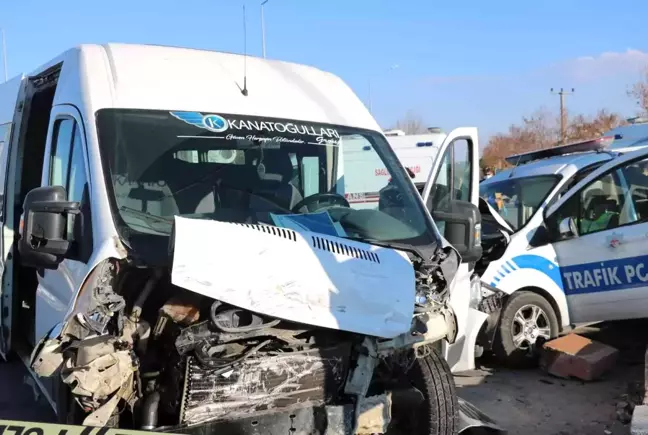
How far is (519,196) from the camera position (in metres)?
7.72

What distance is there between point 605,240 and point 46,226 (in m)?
5.06

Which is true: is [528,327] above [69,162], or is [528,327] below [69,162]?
below

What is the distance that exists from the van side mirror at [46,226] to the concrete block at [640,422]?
120 inches

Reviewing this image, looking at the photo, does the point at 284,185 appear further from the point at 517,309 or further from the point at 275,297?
the point at 517,309

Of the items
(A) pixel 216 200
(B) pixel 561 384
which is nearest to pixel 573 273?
(B) pixel 561 384

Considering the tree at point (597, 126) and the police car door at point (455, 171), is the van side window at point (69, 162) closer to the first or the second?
the police car door at point (455, 171)

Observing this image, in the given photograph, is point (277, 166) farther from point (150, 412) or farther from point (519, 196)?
point (519, 196)

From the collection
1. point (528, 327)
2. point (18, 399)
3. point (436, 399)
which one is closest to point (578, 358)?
point (528, 327)

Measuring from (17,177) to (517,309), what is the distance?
4552mm

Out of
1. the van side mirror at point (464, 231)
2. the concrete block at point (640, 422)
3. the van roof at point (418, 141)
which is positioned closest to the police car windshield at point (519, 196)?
the van side mirror at point (464, 231)

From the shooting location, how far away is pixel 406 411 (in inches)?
153

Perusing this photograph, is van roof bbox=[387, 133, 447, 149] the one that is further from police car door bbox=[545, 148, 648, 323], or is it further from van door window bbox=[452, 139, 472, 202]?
van door window bbox=[452, 139, 472, 202]

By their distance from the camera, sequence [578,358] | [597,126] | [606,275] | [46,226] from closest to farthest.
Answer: [46,226], [578,358], [606,275], [597,126]

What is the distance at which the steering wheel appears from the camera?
4234 mm
